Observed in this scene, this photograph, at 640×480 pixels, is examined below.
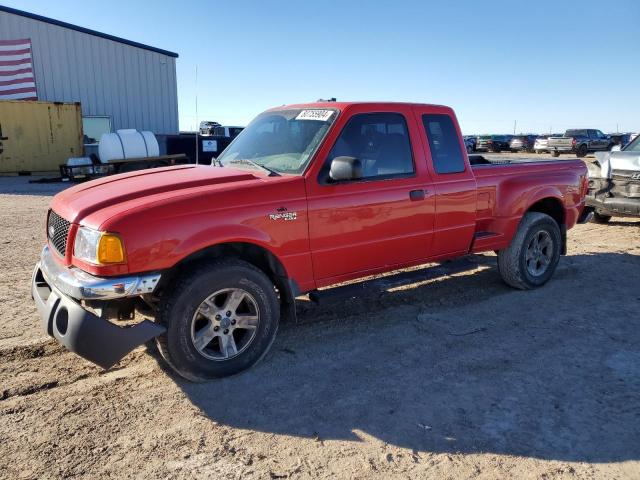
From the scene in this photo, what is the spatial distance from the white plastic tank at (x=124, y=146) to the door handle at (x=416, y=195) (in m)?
13.5

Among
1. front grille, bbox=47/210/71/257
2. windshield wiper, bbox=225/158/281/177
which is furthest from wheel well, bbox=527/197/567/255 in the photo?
front grille, bbox=47/210/71/257

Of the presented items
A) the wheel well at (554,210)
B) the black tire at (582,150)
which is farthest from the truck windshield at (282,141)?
the black tire at (582,150)

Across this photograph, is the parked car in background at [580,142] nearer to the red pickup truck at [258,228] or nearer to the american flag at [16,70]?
the american flag at [16,70]

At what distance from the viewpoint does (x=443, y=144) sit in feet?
16.4

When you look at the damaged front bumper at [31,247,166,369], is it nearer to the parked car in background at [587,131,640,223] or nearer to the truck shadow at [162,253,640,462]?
the truck shadow at [162,253,640,462]

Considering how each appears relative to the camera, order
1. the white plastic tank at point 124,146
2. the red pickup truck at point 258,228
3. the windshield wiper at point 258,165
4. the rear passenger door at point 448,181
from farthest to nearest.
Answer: the white plastic tank at point 124,146 → the rear passenger door at point 448,181 → the windshield wiper at point 258,165 → the red pickup truck at point 258,228

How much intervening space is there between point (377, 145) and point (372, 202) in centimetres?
58

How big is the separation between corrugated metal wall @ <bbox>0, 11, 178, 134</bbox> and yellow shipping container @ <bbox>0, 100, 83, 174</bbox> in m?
2.89

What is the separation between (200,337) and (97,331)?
69cm

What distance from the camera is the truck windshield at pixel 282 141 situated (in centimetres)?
419

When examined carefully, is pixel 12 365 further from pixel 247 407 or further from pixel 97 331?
pixel 247 407

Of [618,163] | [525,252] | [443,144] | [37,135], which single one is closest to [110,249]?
[443,144]

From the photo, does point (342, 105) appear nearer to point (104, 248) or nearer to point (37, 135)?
point (104, 248)

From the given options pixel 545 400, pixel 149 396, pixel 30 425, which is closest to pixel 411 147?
pixel 545 400
